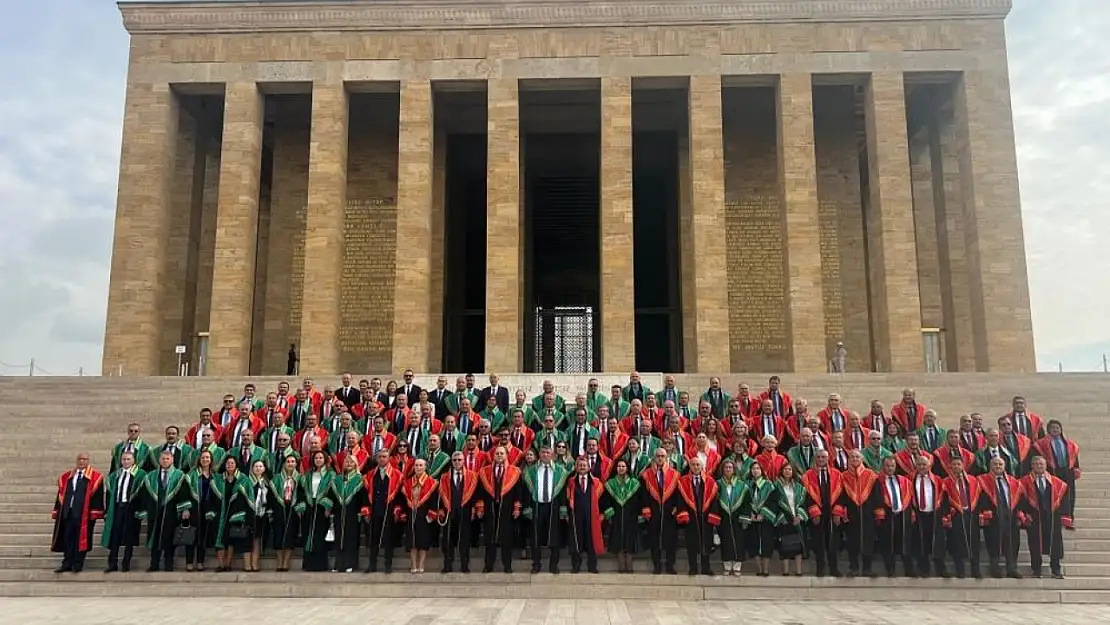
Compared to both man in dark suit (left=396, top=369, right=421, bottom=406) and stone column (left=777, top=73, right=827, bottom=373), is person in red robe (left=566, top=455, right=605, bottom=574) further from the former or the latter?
stone column (left=777, top=73, right=827, bottom=373)

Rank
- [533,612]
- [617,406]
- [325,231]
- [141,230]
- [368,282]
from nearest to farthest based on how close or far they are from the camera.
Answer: [533,612]
[617,406]
[325,231]
[141,230]
[368,282]

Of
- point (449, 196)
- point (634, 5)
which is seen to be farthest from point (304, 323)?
point (634, 5)

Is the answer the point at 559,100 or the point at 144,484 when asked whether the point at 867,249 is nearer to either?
the point at 559,100

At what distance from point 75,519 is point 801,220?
1615cm

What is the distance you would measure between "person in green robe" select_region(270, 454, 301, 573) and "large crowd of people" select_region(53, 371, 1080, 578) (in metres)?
0.02

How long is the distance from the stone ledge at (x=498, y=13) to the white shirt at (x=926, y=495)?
48.7 feet

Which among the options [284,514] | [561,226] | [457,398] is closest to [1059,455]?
[457,398]

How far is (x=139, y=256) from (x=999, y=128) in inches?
808

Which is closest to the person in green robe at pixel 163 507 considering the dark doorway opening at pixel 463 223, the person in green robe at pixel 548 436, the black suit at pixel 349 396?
the black suit at pixel 349 396

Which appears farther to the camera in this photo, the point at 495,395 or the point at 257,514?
the point at 495,395

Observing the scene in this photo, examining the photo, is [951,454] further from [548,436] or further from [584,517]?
[548,436]

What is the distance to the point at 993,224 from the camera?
2005 cm

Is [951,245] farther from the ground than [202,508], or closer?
farther from the ground

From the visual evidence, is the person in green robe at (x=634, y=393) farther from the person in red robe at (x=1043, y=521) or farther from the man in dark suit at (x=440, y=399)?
the person in red robe at (x=1043, y=521)
